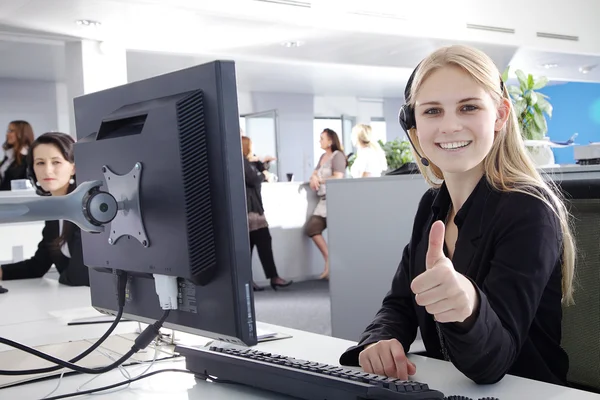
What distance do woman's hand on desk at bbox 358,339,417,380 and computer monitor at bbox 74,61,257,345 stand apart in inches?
11.2

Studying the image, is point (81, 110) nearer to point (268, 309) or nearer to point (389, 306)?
point (389, 306)

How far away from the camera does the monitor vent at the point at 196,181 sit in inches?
32.4

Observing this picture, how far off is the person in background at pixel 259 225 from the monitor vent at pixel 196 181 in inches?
179

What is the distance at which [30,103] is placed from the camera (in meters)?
9.08

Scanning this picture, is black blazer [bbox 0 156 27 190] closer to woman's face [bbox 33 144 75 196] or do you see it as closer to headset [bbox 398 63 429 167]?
woman's face [bbox 33 144 75 196]

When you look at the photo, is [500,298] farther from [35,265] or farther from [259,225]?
[259,225]

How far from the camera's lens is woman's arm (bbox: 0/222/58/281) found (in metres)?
2.49

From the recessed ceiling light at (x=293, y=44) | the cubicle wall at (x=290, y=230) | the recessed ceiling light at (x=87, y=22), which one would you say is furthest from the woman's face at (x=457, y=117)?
the cubicle wall at (x=290, y=230)

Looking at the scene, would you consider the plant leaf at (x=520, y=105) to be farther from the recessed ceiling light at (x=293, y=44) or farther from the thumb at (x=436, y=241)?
the recessed ceiling light at (x=293, y=44)

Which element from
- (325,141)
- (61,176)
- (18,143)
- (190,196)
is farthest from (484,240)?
(18,143)

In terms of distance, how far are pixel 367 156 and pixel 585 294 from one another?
4.84 meters

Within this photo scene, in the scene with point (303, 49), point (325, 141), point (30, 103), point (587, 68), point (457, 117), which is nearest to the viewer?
point (457, 117)

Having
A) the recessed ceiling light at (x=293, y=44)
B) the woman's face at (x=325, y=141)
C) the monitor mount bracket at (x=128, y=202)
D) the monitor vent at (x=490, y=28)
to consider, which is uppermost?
the monitor vent at (x=490, y=28)

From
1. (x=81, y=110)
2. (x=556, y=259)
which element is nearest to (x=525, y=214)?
(x=556, y=259)
